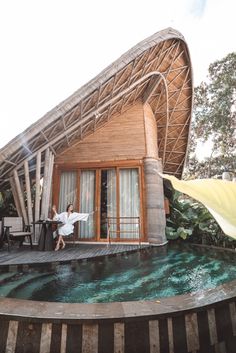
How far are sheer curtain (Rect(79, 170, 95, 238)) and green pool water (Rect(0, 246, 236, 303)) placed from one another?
2.31m

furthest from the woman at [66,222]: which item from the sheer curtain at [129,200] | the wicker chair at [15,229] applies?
the sheer curtain at [129,200]

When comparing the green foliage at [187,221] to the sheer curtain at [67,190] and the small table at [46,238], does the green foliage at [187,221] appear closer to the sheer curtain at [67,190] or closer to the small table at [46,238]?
the sheer curtain at [67,190]

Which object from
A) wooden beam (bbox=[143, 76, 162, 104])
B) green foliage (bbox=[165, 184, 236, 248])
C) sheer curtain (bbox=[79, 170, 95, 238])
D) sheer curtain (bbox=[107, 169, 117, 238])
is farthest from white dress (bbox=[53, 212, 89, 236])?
wooden beam (bbox=[143, 76, 162, 104])

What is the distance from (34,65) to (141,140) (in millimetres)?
4118

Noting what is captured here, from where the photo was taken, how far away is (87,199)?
7684 millimetres

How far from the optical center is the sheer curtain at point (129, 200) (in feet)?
23.7

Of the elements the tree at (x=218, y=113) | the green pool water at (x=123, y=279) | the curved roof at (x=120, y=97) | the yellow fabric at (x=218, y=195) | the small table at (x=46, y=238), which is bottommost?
the green pool water at (x=123, y=279)

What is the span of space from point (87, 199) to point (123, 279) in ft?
13.8

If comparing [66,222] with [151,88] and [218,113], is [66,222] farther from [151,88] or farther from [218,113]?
[218,113]

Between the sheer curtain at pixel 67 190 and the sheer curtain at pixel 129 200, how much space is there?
174 cm

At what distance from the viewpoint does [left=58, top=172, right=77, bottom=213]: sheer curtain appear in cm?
782

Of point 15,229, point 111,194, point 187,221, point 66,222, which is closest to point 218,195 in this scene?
point 66,222

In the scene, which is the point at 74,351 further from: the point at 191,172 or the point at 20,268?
the point at 191,172

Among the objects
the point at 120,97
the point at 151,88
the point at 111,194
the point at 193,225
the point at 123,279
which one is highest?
the point at 151,88
